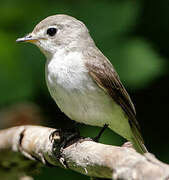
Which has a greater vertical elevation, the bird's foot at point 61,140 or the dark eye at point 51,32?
the dark eye at point 51,32

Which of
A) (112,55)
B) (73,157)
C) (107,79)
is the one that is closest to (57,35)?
(107,79)

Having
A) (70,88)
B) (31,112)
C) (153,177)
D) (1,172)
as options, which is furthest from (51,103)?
(153,177)

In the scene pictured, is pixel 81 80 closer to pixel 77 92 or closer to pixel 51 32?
pixel 77 92

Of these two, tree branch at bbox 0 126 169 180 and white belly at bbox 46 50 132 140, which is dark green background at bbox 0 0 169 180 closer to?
tree branch at bbox 0 126 169 180

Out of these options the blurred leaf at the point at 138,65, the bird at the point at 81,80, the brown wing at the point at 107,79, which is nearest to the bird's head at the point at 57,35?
the bird at the point at 81,80

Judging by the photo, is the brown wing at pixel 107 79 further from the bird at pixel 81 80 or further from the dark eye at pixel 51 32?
the dark eye at pixel 51 32

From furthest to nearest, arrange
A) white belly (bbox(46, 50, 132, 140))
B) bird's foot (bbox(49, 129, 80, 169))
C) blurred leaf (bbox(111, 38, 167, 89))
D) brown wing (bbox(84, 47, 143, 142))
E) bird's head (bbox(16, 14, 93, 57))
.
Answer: blurred leaf (bbox(111, 38, 167, 89)) < bird's head (bbox(16, 14, 93, 57)) < brown wing (bbox(84, 47, 143, 142)) < white belly (bbox(46, 50, 132, 140)) < bird's foot (bbox(49, 129, 80, 169))

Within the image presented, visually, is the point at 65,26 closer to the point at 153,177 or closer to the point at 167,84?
the point at 167,84

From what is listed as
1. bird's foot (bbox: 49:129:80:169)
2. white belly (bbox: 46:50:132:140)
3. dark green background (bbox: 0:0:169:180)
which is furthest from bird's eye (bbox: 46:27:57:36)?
bird's foot (bbox: 49:129:80:169)
